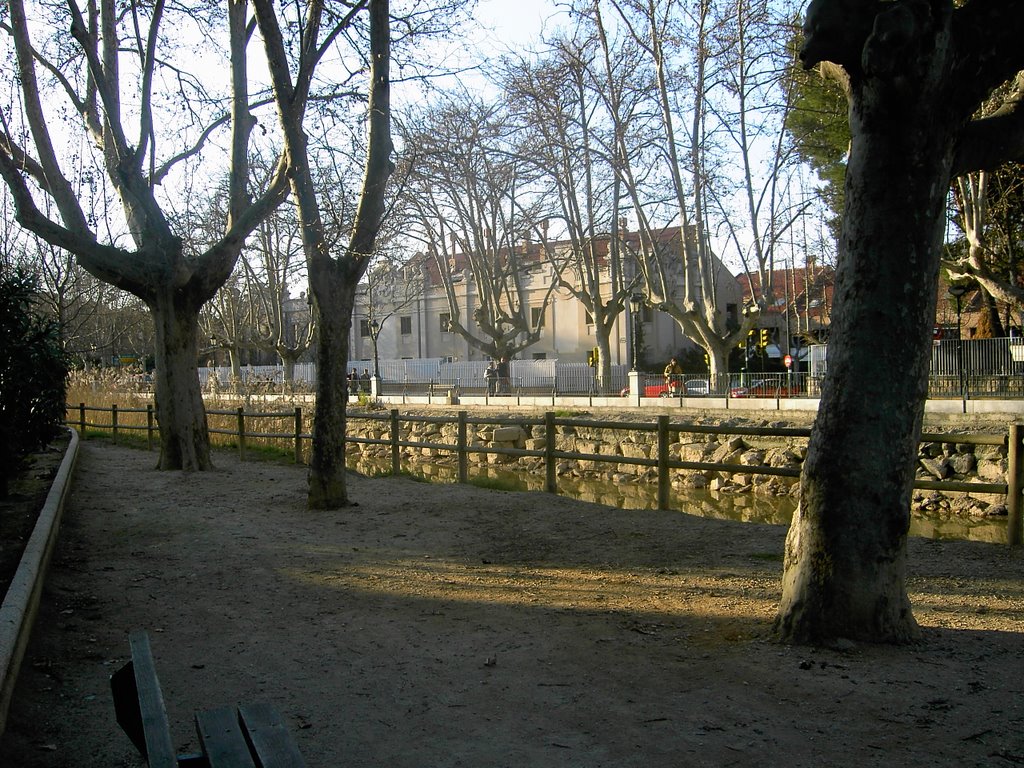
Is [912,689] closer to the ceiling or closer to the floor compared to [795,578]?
closer to the floor

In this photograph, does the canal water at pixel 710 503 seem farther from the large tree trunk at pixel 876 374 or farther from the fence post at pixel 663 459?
the large tree trunk at pixel 876 374

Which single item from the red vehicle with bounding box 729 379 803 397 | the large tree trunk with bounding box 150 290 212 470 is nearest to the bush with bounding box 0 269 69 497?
the large tree trunk with bounding box 150 290 212 470

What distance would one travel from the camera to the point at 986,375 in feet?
76.7

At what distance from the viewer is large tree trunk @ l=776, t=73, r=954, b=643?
185 inches

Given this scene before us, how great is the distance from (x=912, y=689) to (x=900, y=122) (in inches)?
118

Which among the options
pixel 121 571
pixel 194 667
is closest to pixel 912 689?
pixel 194 667

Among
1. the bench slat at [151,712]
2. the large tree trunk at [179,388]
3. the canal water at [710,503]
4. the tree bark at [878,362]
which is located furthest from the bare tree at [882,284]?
the large tree trunk at [179,388]

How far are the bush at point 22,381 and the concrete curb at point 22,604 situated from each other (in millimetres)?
2364

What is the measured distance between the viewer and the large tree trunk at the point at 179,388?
14.0 metres

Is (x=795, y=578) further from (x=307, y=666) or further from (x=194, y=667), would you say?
(x=194, y=667)

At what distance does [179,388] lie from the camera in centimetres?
1406

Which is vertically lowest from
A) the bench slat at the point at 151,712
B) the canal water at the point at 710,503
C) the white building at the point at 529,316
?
the canal water at the point at 710,503

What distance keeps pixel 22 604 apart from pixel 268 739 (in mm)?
2955

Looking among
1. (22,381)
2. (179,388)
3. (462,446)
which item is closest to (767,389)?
(462,446)
